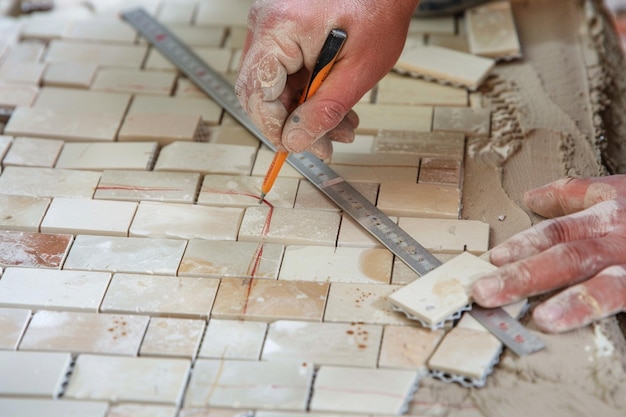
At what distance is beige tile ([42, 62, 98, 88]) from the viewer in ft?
11.4

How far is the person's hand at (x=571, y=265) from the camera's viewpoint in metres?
2.25

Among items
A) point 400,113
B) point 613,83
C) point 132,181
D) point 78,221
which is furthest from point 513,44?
point 78,221

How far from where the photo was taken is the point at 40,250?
2615 mm

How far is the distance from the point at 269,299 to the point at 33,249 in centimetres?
80

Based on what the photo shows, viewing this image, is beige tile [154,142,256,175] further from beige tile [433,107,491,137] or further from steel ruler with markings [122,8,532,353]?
beige tile [433,107,491,137]

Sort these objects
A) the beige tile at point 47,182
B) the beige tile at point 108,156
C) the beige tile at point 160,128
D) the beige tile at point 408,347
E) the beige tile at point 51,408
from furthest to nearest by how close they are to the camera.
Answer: the beige tile at point 160,128 < the beige tile at point 108,156 < the beige tile at point 47,182 < the beige tile at point 408,347 < the beige tile at point 51,408

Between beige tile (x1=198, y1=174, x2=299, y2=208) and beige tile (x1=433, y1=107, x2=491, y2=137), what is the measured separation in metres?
0.66

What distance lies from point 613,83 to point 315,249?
169cm

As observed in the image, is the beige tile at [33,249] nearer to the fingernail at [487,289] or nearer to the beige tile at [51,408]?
the beige tile at [51,408]

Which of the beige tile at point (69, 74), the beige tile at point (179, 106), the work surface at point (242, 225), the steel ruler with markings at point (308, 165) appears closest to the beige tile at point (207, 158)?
the work surface at point (242, 225)

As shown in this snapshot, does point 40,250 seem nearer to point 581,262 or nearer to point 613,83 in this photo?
point 581,262

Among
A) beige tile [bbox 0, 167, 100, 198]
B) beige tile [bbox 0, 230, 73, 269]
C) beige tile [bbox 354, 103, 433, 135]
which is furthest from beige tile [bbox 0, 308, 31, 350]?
beige tile [bbox 354, 103, 433, 135]

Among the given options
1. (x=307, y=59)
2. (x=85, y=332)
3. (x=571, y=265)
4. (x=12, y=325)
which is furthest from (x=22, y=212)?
(x=571, y=265)

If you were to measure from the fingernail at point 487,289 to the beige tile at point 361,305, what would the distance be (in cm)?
21
